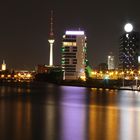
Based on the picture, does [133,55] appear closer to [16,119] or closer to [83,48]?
[83,48]

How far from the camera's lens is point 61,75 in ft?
627

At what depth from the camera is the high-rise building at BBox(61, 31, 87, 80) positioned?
19538 centimetres

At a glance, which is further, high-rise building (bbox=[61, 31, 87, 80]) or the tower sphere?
high-rise building (bbox=[61, 31, 87, 80])

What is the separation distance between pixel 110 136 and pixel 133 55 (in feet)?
516

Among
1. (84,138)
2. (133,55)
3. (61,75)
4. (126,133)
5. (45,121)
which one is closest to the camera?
(84,138)

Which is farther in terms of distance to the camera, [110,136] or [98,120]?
[98,120]

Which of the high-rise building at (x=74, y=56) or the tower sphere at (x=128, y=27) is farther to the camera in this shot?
the high-rise building at (x=74, y=56)

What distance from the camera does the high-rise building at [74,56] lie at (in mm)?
195375

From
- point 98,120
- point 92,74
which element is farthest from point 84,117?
point 92,74

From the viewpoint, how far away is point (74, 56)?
196 metres

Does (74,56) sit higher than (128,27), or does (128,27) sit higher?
(128,27)

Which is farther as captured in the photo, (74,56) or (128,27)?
(74,56)

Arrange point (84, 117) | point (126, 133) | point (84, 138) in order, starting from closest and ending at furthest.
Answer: point (84, 138) < point (126, 133) < point (84, 117)

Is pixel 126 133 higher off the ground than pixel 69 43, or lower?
lower
